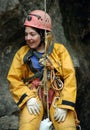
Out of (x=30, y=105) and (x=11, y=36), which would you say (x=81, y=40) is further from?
(x=30, y=105)

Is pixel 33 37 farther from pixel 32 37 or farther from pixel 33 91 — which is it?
pixel 33 91

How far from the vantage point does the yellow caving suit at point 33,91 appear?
5.46 m

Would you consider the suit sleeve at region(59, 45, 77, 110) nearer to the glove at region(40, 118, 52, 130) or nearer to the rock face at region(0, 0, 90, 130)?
the glove at region(40, 118, 52, 130)

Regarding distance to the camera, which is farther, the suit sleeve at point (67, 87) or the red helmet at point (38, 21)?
the red helmet at point (38, 21)

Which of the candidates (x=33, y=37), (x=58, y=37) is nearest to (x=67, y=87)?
(x=33, y=37)

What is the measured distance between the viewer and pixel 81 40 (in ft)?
25.2

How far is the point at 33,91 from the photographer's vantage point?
5590 millimetres

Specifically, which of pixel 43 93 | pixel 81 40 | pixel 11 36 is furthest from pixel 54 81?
pixel 81 40

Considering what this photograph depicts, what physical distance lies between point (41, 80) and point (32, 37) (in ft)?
1.70

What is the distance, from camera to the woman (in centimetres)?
547

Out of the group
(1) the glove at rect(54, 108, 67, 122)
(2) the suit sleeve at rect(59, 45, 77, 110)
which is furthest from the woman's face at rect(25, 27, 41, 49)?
(1) the glove at rect(54, 108, 67, 122)

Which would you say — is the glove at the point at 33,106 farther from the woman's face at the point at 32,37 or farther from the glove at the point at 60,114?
the woman's face at the point at 32,37

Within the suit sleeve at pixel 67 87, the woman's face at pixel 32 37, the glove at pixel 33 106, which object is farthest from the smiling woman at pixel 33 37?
the glove at pixel 33 106

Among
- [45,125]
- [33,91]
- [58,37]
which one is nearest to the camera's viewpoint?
[45,125]
